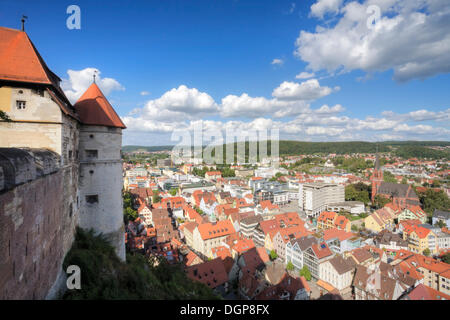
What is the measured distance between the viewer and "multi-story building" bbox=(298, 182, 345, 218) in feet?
185

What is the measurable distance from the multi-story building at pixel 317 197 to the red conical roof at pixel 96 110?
51.6 meters

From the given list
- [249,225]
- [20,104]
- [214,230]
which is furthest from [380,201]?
[20,104]

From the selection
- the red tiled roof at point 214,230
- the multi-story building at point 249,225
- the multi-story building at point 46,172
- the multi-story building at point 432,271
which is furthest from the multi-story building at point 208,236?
the multi-story building at point 432,271

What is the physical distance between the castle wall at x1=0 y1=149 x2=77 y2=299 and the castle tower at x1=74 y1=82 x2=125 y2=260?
3.33 m

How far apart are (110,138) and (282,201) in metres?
57.0

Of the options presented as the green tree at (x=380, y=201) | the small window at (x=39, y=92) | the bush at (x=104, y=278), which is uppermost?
the small window at (x=39, y=92)

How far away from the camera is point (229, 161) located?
140 m

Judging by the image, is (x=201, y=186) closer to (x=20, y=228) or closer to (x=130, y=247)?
(x=130, y=247)

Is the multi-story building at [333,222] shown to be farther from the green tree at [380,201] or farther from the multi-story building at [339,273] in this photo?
the green tree at [380,201]

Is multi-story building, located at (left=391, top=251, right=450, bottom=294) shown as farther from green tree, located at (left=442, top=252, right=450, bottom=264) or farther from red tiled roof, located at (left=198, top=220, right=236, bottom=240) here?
red tiled roof, located at (left=198, top=220, right=236, bottom=240)

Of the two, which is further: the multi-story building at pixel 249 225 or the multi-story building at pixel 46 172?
the multi-story building at pixel 249 225

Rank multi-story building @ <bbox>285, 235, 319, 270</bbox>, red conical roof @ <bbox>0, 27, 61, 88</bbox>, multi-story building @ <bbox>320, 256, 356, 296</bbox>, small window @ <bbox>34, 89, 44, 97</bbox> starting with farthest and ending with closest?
multi-story building @ <bbox>285, 235, 319, 270</bbox>
multi-story building @ <bbox>320, 256, 356, 296</bbox>
small window @ <bbox>34, 89, 44, 97</bbox>
red conical roof @ <bbox>0, 27, 61, 88</bbox>

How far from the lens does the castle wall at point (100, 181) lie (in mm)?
12531

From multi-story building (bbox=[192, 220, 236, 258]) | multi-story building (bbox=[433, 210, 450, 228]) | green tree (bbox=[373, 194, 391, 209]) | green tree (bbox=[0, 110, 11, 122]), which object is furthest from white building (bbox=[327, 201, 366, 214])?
green tree (bbox=[0, 110, 11, 122])
